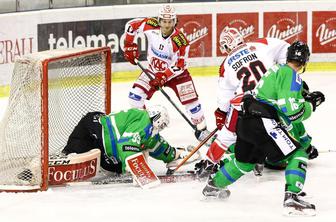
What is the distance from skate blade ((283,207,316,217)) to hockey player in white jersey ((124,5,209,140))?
2.42m

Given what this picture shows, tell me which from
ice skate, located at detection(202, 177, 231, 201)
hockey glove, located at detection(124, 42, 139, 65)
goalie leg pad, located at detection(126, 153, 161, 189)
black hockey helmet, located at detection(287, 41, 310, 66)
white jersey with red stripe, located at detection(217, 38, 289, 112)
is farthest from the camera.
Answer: hockey glove, located at detection(124, 42, 139, 65)

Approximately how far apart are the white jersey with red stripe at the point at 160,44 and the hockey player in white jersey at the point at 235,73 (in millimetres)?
1369

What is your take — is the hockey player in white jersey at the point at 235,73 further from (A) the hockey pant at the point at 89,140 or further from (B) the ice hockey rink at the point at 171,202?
(A) the hockey pant at the point at 89,140

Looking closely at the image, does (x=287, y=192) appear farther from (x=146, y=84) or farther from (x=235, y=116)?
(x=146, y=84)

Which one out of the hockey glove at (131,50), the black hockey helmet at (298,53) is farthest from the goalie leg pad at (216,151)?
the hockey glove at (131,50)

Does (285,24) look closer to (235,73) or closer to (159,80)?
(159,80)

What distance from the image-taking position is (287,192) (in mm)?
5539

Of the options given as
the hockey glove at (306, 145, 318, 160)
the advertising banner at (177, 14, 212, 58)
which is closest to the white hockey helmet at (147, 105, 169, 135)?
the hockey glove at (306, 145, 318, 160)

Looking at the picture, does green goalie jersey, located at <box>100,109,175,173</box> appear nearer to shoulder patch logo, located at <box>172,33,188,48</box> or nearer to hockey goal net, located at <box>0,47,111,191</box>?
hockey goal net, located at <box>0,47,111,191</box>

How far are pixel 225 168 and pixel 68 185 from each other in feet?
3.81

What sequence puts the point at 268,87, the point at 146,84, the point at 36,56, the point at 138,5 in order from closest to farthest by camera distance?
the point at 268,87
the point at 36,56
the point at 146,84
the point at 138,5

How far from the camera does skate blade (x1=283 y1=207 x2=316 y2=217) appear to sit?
5520mm

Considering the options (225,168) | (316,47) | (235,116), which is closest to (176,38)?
(235,116)

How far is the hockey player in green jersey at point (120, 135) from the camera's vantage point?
6.39 m
